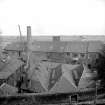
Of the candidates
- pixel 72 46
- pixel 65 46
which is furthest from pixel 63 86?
pixel 65 46

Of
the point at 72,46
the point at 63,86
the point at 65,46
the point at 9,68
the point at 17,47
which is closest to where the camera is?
the point at 63,86

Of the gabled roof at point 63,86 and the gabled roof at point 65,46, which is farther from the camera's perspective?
the gabled roof at point 65,46

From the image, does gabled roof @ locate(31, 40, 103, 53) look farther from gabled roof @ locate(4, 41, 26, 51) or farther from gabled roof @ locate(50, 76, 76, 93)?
gabled roof @ locate(50, 76, 76, 93)

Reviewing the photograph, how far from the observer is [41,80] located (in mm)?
22547

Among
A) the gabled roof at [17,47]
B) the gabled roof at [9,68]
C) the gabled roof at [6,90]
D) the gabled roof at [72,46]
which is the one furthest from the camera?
the gabled roof at [17,47]

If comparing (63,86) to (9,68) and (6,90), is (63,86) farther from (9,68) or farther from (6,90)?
(9,68)

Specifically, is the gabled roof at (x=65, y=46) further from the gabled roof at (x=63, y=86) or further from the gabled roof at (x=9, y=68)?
the gabled roof at (x=63, y=86)

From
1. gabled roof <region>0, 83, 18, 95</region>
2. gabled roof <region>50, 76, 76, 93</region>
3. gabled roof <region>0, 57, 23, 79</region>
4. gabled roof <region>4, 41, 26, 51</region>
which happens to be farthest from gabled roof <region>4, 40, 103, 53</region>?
gabled roof <region>0, 83, 18, 95</region>

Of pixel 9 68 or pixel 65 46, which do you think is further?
pixel 65 46

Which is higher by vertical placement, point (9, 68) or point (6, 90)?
point (9, 68)

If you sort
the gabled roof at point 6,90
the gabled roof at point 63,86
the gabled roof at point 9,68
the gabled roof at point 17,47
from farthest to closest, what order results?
the gabled roof at point 17,47 → the gabled roof at point 9,68 → the gabled roof at point 63,86 → the gabled roof at point 6,90

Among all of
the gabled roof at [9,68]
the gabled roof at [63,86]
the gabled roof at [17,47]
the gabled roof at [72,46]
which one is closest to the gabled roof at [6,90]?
the gabled roof at [9,68]

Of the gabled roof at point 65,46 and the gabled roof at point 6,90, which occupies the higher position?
the gabled roof at point 65,46

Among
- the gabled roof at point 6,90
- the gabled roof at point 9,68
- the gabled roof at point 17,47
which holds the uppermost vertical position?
the gabled roof at point 17,47
